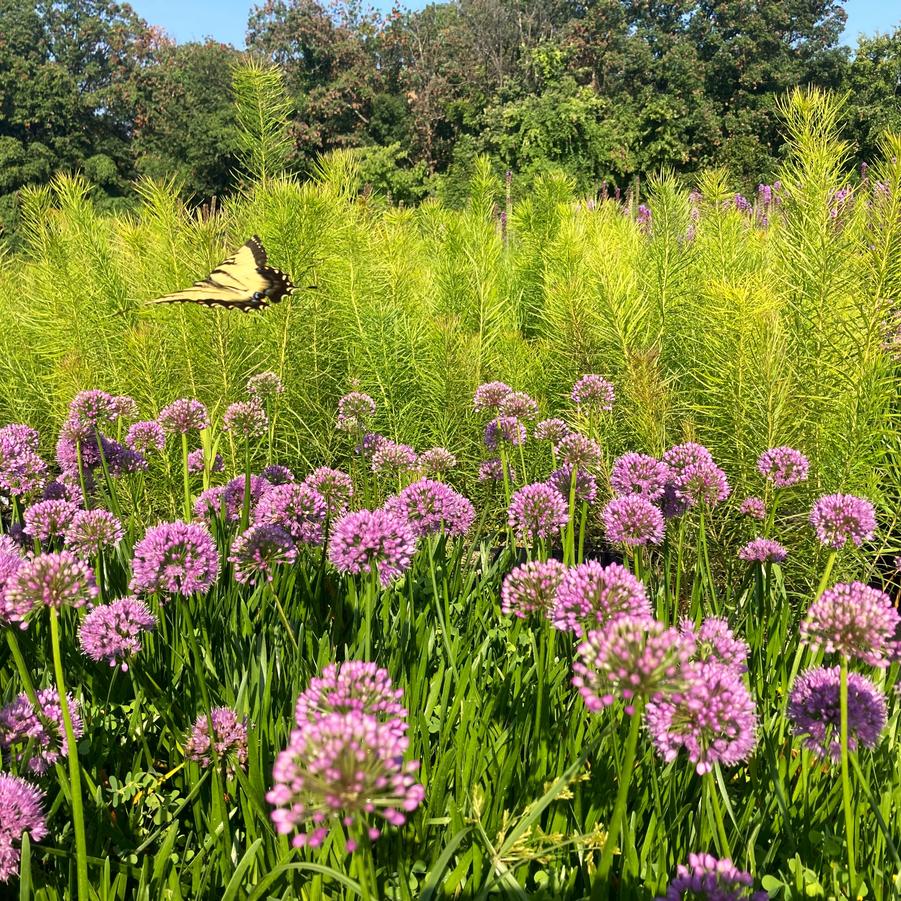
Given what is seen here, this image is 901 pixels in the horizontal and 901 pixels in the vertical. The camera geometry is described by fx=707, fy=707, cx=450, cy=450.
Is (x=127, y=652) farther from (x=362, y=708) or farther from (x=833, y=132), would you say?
(x=833, y=132)

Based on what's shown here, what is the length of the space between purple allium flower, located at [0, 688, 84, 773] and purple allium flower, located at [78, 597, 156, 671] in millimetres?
142

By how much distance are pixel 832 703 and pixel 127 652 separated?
129 cm

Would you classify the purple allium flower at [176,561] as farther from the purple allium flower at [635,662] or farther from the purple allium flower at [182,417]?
the purple allium flower at [635,662]

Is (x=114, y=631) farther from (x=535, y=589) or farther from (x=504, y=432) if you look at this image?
(x=504, y=432)

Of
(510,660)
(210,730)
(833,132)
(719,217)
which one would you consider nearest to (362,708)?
(210,730)

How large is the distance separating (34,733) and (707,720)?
3.49 ft

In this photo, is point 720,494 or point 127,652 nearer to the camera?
point 127,652

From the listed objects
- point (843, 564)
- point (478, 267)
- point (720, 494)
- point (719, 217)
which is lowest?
point (843, 564)

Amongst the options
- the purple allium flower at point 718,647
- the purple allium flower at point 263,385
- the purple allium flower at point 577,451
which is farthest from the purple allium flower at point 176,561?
the purple allium flower at point 718,647

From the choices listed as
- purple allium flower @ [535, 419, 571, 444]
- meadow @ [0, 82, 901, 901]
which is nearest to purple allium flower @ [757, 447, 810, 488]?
meadow @ [0, 82, 901, 901]

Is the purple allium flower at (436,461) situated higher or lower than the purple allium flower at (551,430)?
lower

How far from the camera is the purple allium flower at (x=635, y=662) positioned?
776 millimetres

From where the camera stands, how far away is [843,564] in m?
2.34

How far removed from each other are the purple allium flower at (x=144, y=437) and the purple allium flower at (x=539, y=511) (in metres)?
1.21
